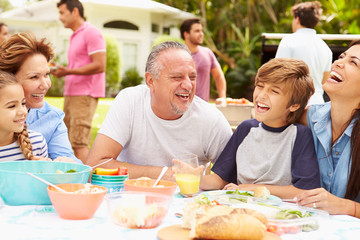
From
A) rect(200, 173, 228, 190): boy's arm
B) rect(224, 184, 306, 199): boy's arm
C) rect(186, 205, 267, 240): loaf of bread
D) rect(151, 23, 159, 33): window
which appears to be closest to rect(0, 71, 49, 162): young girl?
rect(200, 173, 228, 190): boy's arm

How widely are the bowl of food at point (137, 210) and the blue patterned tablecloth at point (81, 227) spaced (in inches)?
0.9

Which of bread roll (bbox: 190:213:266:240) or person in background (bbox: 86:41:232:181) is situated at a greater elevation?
person in background (bbox: 86:41:232:181)

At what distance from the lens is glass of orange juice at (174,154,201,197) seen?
1.99 meters

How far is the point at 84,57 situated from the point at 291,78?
374 centimetres

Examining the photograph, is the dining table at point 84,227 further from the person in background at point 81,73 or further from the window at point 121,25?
the window at point 121,25

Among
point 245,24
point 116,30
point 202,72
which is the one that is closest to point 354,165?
point 202,72

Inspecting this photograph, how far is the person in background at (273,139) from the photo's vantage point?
2.30 metres

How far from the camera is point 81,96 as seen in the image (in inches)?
221

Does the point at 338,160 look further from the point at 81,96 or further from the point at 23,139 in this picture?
the point at 81,96

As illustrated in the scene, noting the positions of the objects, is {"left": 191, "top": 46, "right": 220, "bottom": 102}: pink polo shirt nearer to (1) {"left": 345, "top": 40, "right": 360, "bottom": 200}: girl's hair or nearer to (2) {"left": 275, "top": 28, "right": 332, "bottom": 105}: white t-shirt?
(2) {"left": 275, "top": 28, "right": 332, "bottom": 105}: white t-shirt

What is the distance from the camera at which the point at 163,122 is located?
2762 mm

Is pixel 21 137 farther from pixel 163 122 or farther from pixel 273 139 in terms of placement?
pixel 273 139

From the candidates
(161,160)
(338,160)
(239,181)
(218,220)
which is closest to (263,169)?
(239,181)

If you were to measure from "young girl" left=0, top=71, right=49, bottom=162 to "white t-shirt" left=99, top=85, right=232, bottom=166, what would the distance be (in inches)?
23.8
